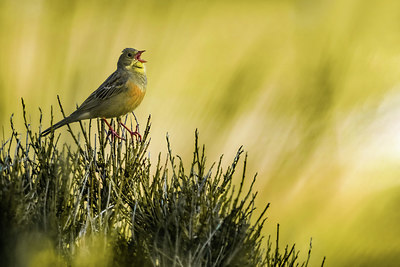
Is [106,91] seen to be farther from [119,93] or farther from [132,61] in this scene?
[132,61]

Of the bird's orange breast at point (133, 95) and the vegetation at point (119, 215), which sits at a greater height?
the bird's orange breast at point (133, 95)

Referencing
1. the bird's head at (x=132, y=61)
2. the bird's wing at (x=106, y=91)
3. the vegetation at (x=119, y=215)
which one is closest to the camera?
→ the vegetation at (x=119, y=215)

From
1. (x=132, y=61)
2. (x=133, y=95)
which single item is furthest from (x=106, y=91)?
(x=132, y=61)

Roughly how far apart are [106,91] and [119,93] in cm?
34

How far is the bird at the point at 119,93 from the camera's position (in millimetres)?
10453

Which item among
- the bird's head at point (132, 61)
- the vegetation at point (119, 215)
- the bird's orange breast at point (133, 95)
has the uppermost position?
the bird's head at point (132, 61)

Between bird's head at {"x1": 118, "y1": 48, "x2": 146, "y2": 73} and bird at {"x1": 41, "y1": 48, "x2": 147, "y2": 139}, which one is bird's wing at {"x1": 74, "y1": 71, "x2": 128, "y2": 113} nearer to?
bird at {"x1": 41, "y1": 48, "x2": 147, "y2": 139}

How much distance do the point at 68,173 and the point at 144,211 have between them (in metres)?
1.36

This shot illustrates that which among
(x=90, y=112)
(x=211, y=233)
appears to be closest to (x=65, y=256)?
(x=211, y=233)

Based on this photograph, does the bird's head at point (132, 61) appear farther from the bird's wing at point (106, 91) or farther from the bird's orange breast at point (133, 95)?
the bird's orange breast at point (133, 95)

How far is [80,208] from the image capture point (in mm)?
8602

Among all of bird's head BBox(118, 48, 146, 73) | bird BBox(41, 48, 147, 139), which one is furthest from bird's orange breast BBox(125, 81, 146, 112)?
bird's head BBox(118, 48, 146, 73)

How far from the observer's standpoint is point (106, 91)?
10.7m

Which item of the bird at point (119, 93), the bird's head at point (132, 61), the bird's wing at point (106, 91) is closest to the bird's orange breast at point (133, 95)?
the bird at point (119, 93)
